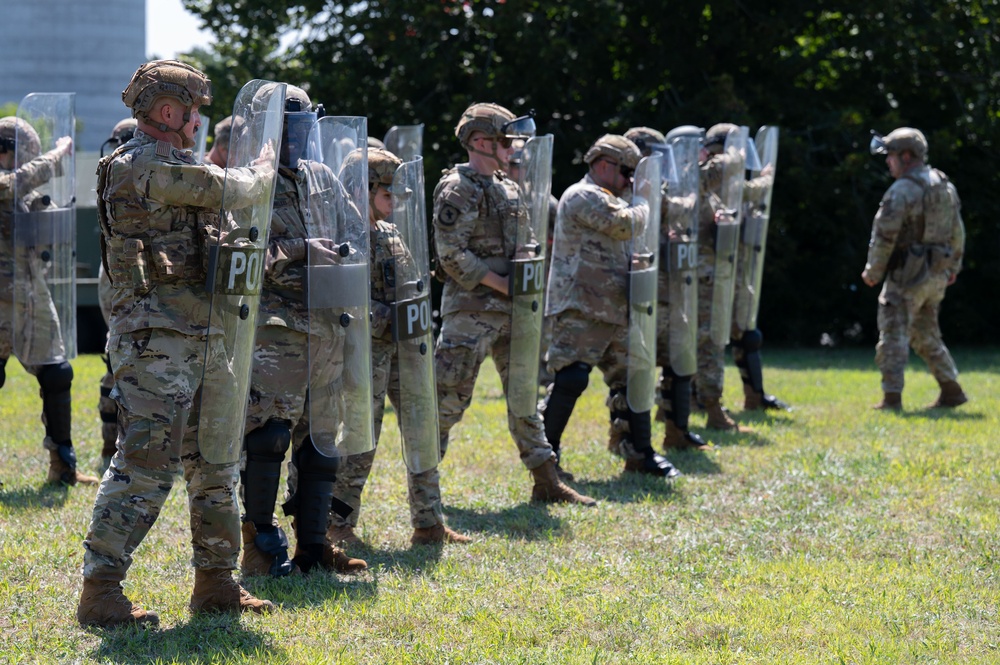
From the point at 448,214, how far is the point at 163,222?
2200 millimetres

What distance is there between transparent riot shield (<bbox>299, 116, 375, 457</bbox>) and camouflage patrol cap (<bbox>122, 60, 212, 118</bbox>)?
0.68 metres

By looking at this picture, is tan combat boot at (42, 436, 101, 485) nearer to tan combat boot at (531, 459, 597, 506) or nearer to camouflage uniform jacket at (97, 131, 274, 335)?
tan combat boot at (531, 459, 597, 506)

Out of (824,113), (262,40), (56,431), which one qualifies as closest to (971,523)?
(56,431)

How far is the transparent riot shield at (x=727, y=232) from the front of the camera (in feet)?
29.3

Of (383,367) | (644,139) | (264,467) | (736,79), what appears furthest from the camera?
(736,79)

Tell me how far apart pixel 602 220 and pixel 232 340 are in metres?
3.05

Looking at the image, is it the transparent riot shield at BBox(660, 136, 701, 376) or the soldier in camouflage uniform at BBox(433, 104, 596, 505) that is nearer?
the soldier in camouflage uniform at BBox(433, 104, 596, 505)

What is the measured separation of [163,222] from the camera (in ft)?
14.4

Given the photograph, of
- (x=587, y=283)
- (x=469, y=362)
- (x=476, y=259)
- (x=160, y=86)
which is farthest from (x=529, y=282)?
(x=160, y=86)

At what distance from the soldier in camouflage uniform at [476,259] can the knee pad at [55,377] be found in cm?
232

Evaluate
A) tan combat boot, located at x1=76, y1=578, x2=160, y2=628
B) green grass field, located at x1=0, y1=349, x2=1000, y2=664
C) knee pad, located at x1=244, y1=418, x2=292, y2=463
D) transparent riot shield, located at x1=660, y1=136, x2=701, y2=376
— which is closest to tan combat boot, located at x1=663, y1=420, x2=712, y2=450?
green grass field, located at x1=0, y1=349, x2=1000, y2=664

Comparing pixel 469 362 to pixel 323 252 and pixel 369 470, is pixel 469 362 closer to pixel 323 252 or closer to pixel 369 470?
pixel 369 470

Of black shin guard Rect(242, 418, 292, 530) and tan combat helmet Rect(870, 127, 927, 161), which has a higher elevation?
tan combat helmet Rect(870, 127, 927, 161)

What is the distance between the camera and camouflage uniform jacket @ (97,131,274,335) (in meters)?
4.32
